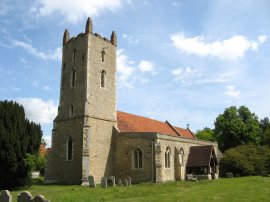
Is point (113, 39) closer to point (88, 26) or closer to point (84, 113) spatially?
point (88, 26)

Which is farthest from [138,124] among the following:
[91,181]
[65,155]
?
[91,181]

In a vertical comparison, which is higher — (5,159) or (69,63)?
(69,63)

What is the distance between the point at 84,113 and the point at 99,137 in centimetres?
271

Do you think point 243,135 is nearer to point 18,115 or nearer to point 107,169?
point 107,169

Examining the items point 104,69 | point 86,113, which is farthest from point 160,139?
point 104,69

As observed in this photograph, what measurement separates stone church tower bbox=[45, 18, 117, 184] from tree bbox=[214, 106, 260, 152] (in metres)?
22.4

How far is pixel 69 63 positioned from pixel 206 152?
686 inches

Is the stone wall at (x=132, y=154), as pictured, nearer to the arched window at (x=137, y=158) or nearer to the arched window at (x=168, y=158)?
the arched window at (x=137, y=158)

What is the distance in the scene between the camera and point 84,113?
29.0 metres

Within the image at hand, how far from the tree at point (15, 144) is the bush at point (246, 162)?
22.3m

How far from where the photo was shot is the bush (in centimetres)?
3572

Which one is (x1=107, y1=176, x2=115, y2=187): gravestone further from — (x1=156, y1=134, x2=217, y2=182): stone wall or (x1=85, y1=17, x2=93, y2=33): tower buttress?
(x1=85, y1=17, x2=93, y2=33): tower buttress

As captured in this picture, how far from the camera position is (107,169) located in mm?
30047

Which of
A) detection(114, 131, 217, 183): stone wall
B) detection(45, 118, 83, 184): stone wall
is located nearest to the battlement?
detection(45, 118, 83, 184): stone wall
